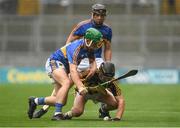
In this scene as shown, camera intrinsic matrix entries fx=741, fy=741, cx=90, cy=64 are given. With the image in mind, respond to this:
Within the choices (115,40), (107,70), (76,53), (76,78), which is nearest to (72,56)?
(76,53)

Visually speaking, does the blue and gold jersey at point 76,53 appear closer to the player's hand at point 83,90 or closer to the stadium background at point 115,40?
the player's hand at point 83,90

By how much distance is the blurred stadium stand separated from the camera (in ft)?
125

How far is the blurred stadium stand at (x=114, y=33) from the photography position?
125ft

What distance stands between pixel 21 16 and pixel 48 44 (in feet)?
6.69

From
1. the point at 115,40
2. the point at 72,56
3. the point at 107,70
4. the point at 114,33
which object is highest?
the point at 72,56

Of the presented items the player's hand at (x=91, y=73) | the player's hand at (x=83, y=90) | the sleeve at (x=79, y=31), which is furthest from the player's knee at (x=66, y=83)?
the sleeve at (x=79, y=31)

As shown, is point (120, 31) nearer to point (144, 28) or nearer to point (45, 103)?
point (144, 28)

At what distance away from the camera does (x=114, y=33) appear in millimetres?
38594

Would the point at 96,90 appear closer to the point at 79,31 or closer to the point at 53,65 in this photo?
the point at 53,65

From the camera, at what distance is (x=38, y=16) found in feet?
127

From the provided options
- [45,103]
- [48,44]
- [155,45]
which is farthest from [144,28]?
[45,103]

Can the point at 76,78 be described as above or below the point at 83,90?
above

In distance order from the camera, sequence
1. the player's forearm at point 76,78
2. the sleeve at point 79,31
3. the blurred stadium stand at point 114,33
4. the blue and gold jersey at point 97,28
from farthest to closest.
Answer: the blurred stadium stand at point 114,33 → the sleeve at point 79,31 → the blue and gold jersey at point 97,28 → the player's forearm at point 76,78

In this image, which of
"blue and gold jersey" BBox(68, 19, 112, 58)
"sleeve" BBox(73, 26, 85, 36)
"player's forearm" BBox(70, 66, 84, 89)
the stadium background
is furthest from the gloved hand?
the stadium background
